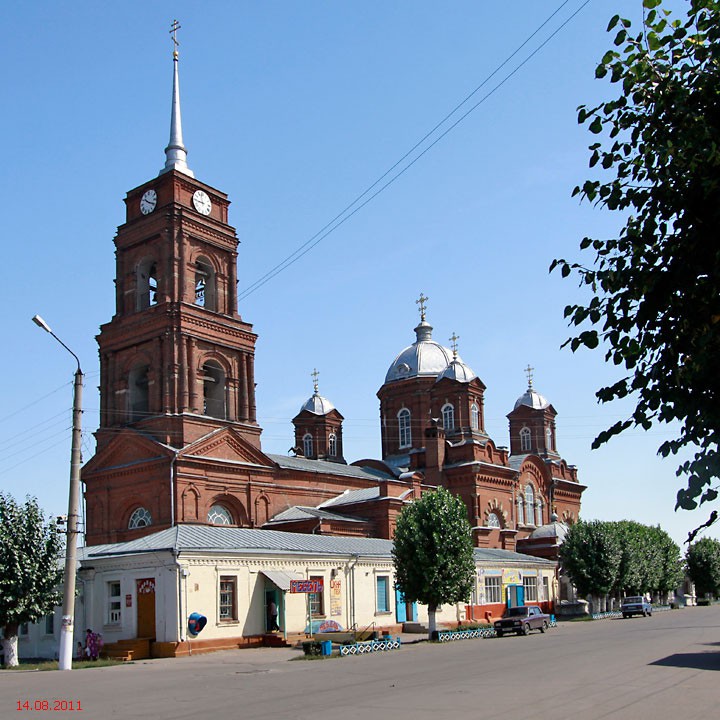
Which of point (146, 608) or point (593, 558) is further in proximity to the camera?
point (593, 558)

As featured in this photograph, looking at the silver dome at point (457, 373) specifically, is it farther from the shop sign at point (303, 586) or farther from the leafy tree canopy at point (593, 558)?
the shop sign at point (303, 586)

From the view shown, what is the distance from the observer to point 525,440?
76.1 metres

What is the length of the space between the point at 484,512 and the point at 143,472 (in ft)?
81.0

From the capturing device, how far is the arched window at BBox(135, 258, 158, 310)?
150ft

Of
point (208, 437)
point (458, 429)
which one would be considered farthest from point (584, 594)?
point (208, 437)

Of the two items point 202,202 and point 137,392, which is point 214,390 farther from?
point 202,202

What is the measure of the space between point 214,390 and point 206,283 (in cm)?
575

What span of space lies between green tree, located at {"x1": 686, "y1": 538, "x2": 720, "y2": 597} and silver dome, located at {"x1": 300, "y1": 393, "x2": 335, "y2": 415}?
36431mm

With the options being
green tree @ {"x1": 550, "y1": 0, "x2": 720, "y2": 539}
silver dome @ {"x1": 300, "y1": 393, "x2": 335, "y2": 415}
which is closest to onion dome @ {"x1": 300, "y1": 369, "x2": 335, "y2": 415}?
silver dome @ {"x1": 300, "y1": 393, "x2": 335, "y2": 415}

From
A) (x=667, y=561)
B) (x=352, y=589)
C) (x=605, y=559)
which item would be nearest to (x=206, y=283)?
(x=352, y=589)

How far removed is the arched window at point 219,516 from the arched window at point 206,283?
34.3ft

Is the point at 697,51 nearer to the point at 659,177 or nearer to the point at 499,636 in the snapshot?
the point at 659,177

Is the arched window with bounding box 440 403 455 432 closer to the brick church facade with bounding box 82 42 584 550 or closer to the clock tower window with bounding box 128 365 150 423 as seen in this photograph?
the brick church facade with bounding box 82 42 584 550

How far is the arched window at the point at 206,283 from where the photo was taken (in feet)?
150
